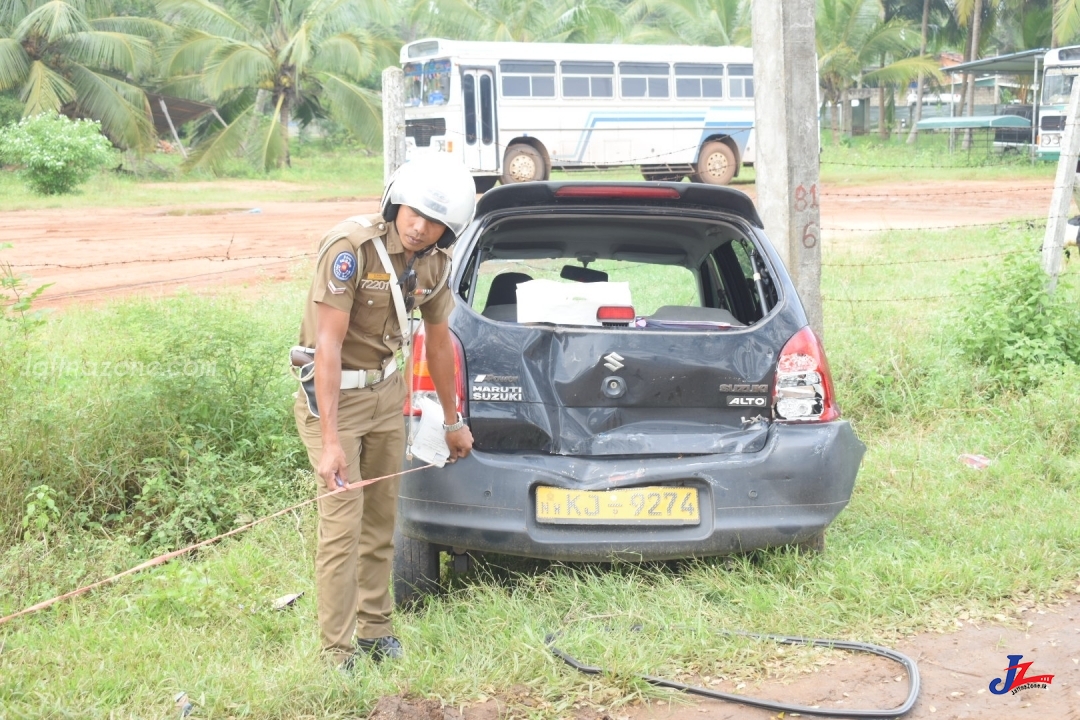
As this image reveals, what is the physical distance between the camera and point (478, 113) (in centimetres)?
2041

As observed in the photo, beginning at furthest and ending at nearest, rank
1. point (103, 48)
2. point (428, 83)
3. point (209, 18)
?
point (209, 18) < point (103, 48) < point (428, 83)

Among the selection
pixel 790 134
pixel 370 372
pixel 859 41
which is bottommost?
pixel 370 372

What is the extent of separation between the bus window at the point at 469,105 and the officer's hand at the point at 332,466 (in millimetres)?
17781

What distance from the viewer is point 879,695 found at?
321 centimetres

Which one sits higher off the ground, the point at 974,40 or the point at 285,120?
the point at 974,40

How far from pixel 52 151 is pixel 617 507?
2053cm

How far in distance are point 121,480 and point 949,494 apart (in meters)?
3.71

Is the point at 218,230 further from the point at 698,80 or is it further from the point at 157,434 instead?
the point at 157,434

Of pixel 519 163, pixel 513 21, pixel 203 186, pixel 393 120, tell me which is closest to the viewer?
pixel 393 120

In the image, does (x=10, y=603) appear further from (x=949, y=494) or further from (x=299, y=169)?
(x=299, y=169)

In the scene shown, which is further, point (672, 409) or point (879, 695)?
point (672, 409)

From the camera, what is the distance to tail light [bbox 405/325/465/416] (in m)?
3.70

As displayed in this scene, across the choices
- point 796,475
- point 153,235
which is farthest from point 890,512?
point 153,235

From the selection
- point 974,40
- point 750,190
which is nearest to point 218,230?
point 750,190
